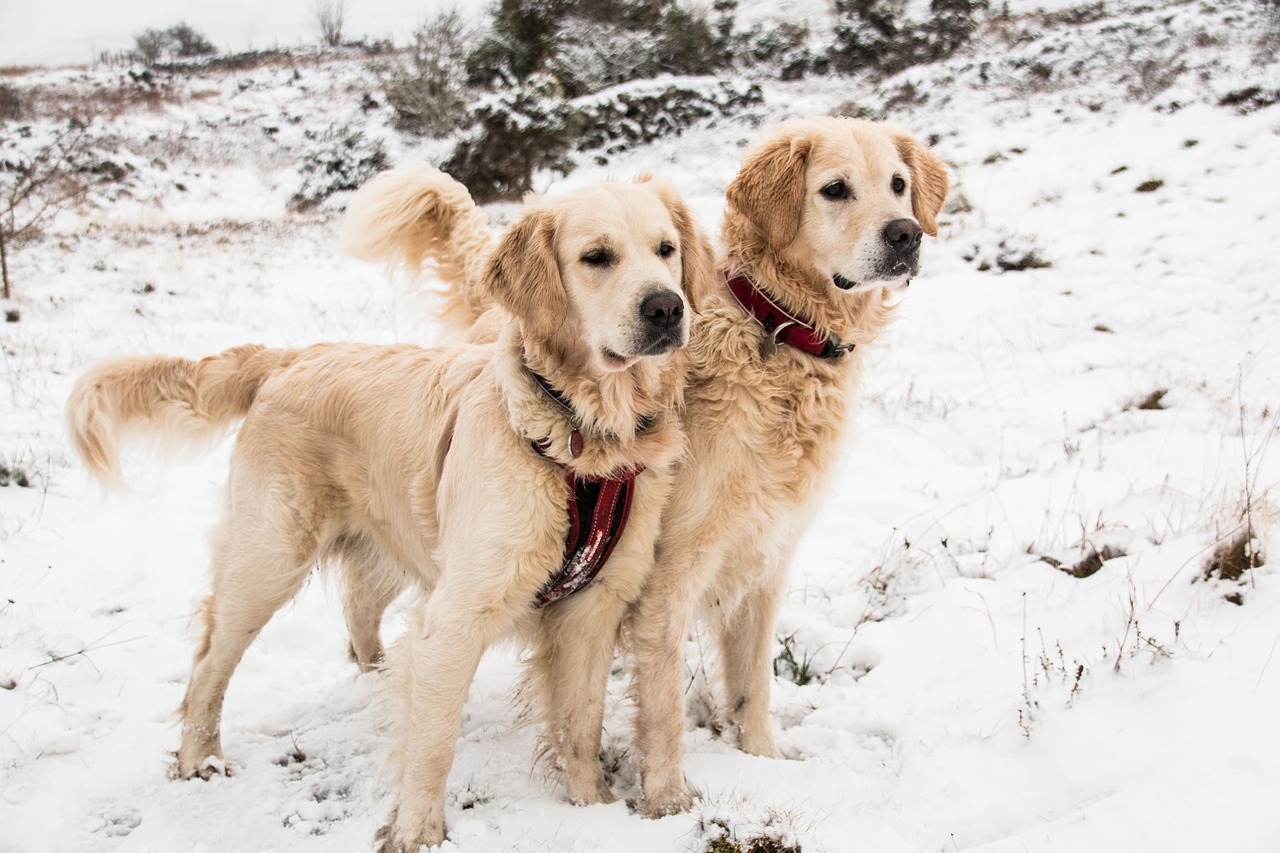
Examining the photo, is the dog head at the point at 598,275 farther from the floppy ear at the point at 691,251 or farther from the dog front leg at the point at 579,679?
the dog front leg at the point at 579,679

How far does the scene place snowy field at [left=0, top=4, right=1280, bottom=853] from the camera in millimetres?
2527

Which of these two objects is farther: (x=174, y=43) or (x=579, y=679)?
(x=174, y=43)

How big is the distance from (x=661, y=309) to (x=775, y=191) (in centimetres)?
78

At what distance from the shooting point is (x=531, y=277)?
8.54 feet

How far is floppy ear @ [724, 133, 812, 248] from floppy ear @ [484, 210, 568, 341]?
0.68m

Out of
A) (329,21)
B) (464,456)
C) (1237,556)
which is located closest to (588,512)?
(464,456)

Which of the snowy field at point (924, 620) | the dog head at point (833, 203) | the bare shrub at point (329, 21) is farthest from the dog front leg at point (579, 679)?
the bare shrub at point (329, 21)

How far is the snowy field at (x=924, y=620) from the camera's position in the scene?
2.53 m

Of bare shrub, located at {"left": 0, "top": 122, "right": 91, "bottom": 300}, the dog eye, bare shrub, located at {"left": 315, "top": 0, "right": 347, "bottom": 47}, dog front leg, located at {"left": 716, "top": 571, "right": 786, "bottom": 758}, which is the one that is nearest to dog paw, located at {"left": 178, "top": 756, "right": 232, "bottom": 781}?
dog front leg, located at {"left": 716, "top": 571, "right": 786, "bottom": 758}

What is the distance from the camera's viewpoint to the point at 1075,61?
15164mm

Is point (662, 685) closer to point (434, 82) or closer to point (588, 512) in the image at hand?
point (588, 512)

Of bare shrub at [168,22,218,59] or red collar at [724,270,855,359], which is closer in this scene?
red collar at [724,270,855,359]

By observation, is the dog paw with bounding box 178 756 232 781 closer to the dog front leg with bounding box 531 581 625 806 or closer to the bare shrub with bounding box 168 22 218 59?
the dog front leg with bounding box 531 581 625 806

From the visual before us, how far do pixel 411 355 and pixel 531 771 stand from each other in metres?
1.61
